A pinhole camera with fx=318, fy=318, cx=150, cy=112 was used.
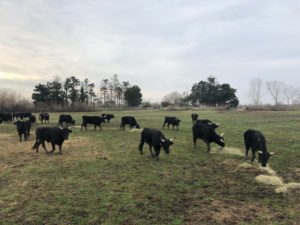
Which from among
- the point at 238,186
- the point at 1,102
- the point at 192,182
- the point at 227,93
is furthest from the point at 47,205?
the point at 227,93

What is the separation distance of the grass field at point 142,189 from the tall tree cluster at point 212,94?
3848 inches

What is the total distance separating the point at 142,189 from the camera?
10.5 metres

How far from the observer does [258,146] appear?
1496 centimetres

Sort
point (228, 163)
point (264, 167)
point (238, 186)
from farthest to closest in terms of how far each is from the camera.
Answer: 1. point (228, 163)
2. point (264, 167)
3. point (238, 186)

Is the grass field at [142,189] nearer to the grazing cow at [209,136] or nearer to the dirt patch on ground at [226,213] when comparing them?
the dirt patch on ground at [226,213]

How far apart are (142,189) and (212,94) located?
108523 millimetres

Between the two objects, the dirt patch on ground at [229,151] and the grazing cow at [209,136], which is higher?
the grazing cow at [209,136]

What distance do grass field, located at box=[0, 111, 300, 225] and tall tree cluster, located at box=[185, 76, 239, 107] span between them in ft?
321

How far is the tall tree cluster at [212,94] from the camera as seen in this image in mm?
112875

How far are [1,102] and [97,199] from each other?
8299 cm

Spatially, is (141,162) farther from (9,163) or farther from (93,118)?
(93,118)

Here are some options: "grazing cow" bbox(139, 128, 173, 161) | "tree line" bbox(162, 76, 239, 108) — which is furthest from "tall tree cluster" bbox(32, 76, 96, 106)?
"grazing cow" bbox(139, 128, 173, 161)

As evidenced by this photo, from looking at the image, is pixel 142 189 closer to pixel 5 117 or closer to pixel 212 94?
pixel 5 117

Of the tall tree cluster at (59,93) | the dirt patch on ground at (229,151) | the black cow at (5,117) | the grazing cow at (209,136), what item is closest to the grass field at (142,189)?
the dirt patch on ground at (229,151)
